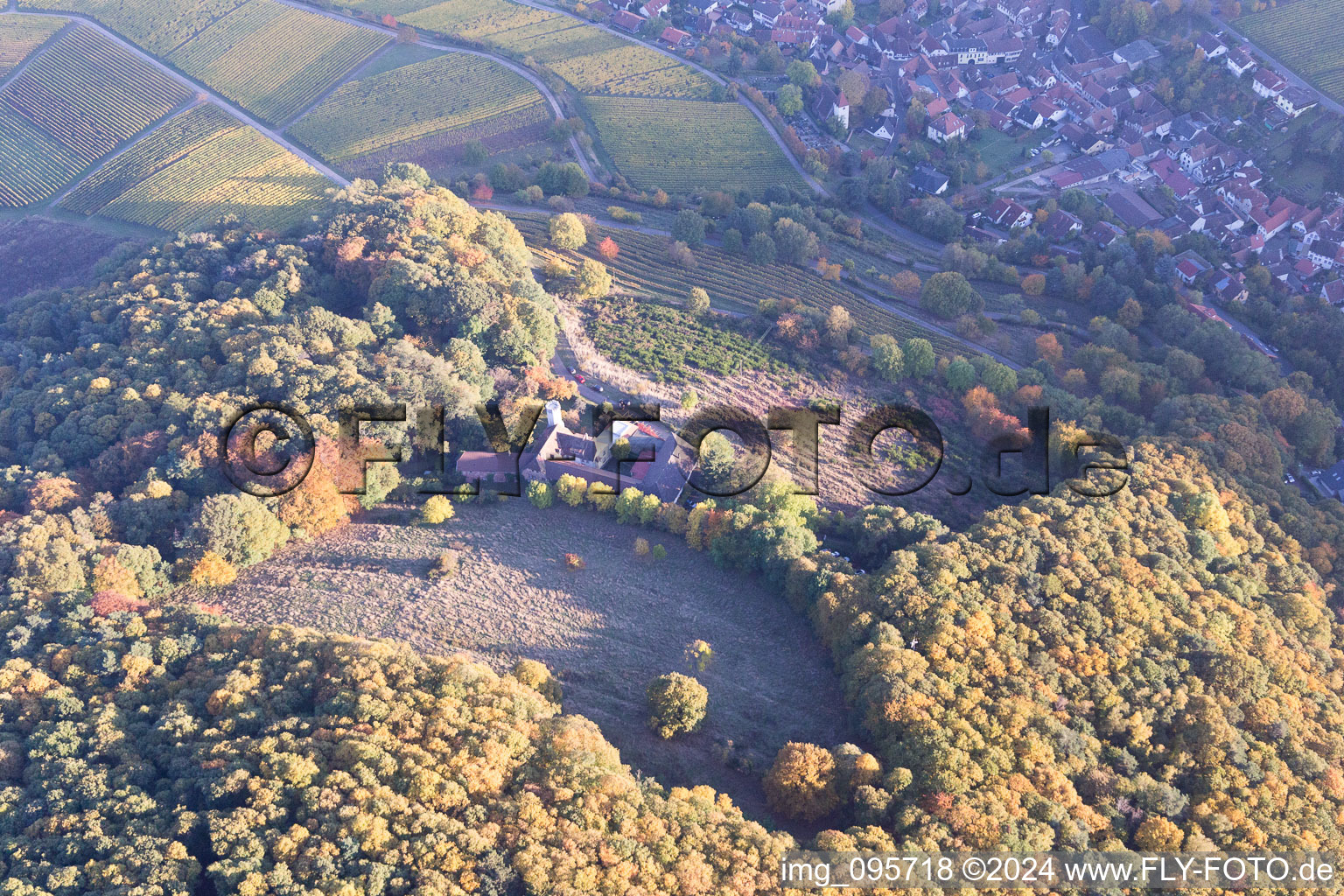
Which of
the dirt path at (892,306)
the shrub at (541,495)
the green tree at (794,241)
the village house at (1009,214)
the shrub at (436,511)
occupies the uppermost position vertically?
the village house at (1009,214)

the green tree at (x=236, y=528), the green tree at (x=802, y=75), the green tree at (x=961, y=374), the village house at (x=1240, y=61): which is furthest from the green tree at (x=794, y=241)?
the village house at (x=1240, y=61)

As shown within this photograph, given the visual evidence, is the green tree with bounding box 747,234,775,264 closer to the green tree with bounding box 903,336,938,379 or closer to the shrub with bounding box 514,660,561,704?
the green tree with bounding box 903,336,938,379

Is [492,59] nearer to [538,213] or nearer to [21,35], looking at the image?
[538,213]

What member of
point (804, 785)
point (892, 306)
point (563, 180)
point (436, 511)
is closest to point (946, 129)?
point (892, 306)

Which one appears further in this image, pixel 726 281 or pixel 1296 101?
pixel 1296 101

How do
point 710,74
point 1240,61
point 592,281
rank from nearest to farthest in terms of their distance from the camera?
point 592,281, point 1240,61, point 710,74

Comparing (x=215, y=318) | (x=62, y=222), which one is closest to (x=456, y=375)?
(x=215, y=318)

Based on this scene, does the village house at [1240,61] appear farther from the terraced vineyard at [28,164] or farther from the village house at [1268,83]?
the terraced vineyard at [28,164]
